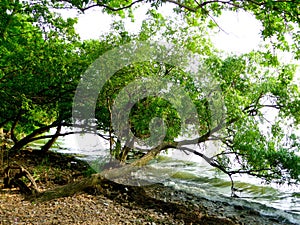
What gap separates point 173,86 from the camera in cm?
745

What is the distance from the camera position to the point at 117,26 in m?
8.23

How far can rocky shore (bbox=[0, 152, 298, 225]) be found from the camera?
5.20 metres

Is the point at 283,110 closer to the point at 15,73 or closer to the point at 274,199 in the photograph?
the point at 274,199

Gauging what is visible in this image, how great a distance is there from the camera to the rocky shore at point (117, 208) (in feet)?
17.1

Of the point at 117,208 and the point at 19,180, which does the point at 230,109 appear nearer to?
the point at 117,208

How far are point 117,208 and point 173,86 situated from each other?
2906 mm

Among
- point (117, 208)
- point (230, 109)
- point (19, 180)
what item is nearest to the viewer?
point (117, 208)

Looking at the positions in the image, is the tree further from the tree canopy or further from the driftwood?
the driftwood

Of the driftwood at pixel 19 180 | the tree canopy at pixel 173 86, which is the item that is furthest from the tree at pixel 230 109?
the driftwood at pixel 19 180

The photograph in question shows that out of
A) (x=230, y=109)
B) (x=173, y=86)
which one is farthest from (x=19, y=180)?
(x=230, y=109)

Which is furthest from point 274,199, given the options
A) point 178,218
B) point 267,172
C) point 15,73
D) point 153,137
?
point 15,73

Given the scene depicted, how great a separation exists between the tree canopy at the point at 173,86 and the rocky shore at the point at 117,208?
110 centimetres

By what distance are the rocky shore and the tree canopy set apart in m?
1.10

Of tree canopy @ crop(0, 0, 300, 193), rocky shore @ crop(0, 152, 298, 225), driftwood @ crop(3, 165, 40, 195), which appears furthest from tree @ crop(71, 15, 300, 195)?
driftwood @ crop(3, 165, 40, 195)
